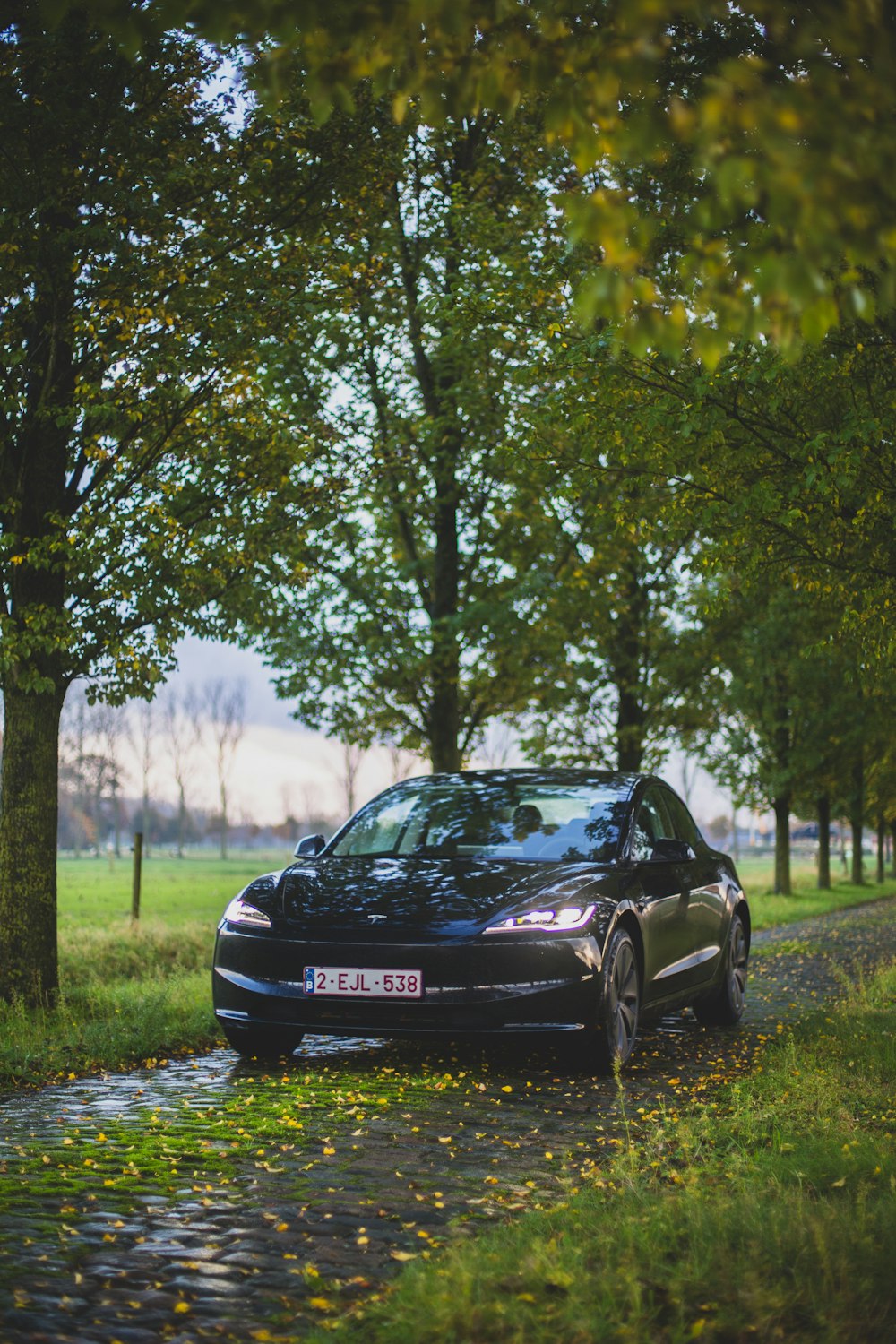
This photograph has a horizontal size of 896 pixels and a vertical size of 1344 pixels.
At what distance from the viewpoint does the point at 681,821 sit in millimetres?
9695

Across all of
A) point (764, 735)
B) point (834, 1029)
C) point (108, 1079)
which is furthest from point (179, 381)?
point (764, 735)

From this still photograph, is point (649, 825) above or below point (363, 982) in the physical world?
above

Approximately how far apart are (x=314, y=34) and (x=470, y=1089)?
5168 millimetres

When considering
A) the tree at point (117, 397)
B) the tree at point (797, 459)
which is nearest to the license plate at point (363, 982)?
the tree at point (117, 397)

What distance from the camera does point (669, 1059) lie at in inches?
313

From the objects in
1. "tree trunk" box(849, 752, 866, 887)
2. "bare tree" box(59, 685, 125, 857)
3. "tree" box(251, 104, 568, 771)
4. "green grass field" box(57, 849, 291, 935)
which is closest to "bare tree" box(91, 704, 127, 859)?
"bare tree" box(59, 685, 125, 857)

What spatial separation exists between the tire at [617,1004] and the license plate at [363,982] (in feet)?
3.25

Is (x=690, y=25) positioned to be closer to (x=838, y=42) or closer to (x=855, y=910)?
(x=838, y=42)

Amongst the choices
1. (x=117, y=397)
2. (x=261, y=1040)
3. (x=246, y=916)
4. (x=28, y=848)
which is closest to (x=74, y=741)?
(x=28, y=848)

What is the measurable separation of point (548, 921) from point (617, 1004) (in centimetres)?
70

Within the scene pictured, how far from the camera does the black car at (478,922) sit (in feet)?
22.3

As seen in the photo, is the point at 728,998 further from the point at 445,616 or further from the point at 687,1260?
the point at 445,616

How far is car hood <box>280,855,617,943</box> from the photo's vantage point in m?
6.99

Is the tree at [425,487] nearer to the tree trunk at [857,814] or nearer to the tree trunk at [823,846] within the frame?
the tree trunk at [823,846]
